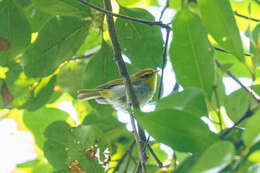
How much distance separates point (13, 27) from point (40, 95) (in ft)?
2.46

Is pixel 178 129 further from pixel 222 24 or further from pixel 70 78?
pixel 70 78

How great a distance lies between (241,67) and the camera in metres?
3.51

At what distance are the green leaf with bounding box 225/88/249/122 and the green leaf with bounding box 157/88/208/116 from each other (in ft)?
0.86

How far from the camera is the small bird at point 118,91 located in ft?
10.3

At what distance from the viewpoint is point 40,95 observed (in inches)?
117

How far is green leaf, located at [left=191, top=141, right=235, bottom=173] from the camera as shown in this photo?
86 cm

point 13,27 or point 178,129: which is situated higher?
point 13,27

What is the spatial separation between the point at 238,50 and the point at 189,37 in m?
0.16

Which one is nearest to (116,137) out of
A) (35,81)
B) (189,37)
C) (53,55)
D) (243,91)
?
(35,81)

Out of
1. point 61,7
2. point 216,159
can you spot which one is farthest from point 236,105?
point 61,7

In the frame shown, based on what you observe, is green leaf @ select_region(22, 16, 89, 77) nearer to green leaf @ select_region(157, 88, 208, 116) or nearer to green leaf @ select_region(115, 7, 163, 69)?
green leaf @ select_region(115, 7, 163, 69)

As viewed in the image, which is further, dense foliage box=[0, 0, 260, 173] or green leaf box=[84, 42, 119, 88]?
green leaf box=[84, 42, 119, 88]

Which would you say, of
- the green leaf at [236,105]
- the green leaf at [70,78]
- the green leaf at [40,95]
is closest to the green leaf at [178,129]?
the green leaf at [236,105]

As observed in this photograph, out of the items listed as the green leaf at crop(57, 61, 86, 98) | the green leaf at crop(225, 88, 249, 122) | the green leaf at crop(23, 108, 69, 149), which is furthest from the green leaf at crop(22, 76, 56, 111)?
the green leaf at crop(225, 88, 249, 122)
